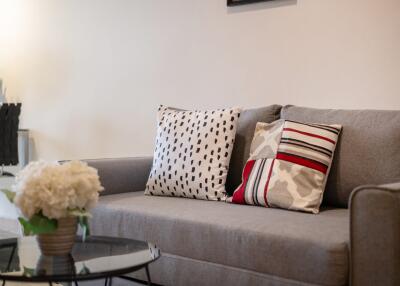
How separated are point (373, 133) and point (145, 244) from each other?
3.45 feet

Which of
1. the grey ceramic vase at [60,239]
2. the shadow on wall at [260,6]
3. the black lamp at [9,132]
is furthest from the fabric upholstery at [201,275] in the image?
the black lamp at [9,132]

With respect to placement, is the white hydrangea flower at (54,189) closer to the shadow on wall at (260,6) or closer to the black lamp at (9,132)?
the shadow on wall at (260,6)

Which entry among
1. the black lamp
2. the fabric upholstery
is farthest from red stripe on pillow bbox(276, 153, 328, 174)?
the black lamp

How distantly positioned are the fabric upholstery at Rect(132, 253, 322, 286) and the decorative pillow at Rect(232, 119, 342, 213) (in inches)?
16.0

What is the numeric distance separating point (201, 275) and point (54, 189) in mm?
721

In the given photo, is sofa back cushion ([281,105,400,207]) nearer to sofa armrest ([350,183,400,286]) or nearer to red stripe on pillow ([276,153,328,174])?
red stripe on pillow ([276,153,328,174])

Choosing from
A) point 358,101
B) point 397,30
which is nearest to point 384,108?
point 358,101

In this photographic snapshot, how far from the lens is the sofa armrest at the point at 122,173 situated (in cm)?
263

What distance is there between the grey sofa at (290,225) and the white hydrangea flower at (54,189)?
1.84 ft

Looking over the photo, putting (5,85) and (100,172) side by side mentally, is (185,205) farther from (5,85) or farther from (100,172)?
(5,85)

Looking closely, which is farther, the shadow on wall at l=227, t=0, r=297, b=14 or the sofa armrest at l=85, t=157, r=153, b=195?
the shadow on wall at l=227, t=0, r=297, b=14

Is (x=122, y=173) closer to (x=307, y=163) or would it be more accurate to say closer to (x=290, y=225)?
(x=307, y=163)

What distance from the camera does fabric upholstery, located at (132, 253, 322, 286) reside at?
174 cm

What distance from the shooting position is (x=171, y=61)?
3.31 m
